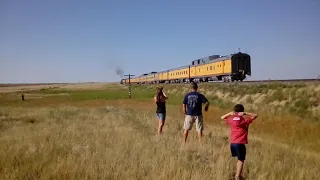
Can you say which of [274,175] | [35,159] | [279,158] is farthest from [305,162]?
[35,159]

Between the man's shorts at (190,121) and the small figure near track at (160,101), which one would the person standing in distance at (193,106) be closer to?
the man's shorts at (190,121)

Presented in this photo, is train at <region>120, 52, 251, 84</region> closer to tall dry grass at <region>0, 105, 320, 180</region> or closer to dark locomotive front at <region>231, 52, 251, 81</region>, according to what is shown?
dark locomotive front at <region>231, 52, 251, 81</region>

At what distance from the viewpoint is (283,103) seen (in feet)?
68.8

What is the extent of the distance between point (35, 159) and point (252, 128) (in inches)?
472

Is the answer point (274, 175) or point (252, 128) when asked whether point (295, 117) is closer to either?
point (252, 128)

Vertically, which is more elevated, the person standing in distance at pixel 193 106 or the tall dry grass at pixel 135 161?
the person standing in distance at pixel 193 106

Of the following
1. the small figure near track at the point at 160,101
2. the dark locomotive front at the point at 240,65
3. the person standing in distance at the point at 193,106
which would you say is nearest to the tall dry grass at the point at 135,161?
the person standing in distance at the point at 193,106

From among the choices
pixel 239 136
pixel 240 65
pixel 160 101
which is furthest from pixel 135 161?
pixel 240 65

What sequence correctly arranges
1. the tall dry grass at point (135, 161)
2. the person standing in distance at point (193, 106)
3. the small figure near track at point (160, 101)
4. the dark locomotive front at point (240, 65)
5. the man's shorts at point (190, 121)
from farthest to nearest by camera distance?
1. the dark locomotive front at point (240, 65)
2. the small figure near track at point (160, 101)
3. the man's shorts at point (190, 121)
4. the person standing in distance at point (193, 106)
5. the tall dry grass at point (135, 161)

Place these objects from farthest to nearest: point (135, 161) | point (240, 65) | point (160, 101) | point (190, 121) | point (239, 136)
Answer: point (240, 65)
point (160, 101)
point (190, 121)
point (135, 161)
point (239, 136)

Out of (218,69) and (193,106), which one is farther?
(218,69)

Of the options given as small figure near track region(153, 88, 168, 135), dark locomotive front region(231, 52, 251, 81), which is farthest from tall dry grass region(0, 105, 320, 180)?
dark locomotive front region(231, 52, 251, 81)

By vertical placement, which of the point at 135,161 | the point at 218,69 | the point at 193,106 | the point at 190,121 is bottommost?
the point at 135,161

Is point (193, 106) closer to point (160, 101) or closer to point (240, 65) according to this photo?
point (160, 101)
